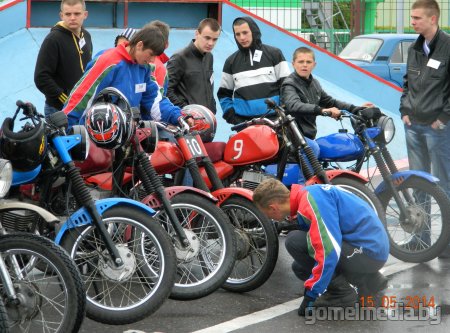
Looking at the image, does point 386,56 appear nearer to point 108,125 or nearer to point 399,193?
point 399,193

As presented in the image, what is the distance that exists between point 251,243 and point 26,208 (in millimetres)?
1827

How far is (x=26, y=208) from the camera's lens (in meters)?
6.26

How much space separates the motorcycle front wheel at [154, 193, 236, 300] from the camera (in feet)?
22.7

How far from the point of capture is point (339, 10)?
70.4 ft

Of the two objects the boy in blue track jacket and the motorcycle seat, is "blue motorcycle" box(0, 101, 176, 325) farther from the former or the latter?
the motorcycle seat

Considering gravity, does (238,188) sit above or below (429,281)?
above

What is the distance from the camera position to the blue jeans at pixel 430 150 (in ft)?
29.4

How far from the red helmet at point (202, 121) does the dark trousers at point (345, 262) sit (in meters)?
1.35

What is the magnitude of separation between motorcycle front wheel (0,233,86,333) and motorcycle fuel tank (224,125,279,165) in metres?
2.55

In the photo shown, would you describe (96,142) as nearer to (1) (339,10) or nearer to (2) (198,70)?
(2) (198,70)

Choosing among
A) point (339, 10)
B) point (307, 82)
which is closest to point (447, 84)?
point (307, 82)

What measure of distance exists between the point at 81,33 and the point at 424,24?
2896 mm

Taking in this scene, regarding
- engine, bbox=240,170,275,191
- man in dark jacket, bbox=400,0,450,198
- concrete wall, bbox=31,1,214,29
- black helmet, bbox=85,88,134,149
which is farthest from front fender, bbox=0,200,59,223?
concrete wall, bbox=31,1,214,29

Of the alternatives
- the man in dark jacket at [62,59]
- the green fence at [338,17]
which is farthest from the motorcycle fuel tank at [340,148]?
the green fence at [338,17]
